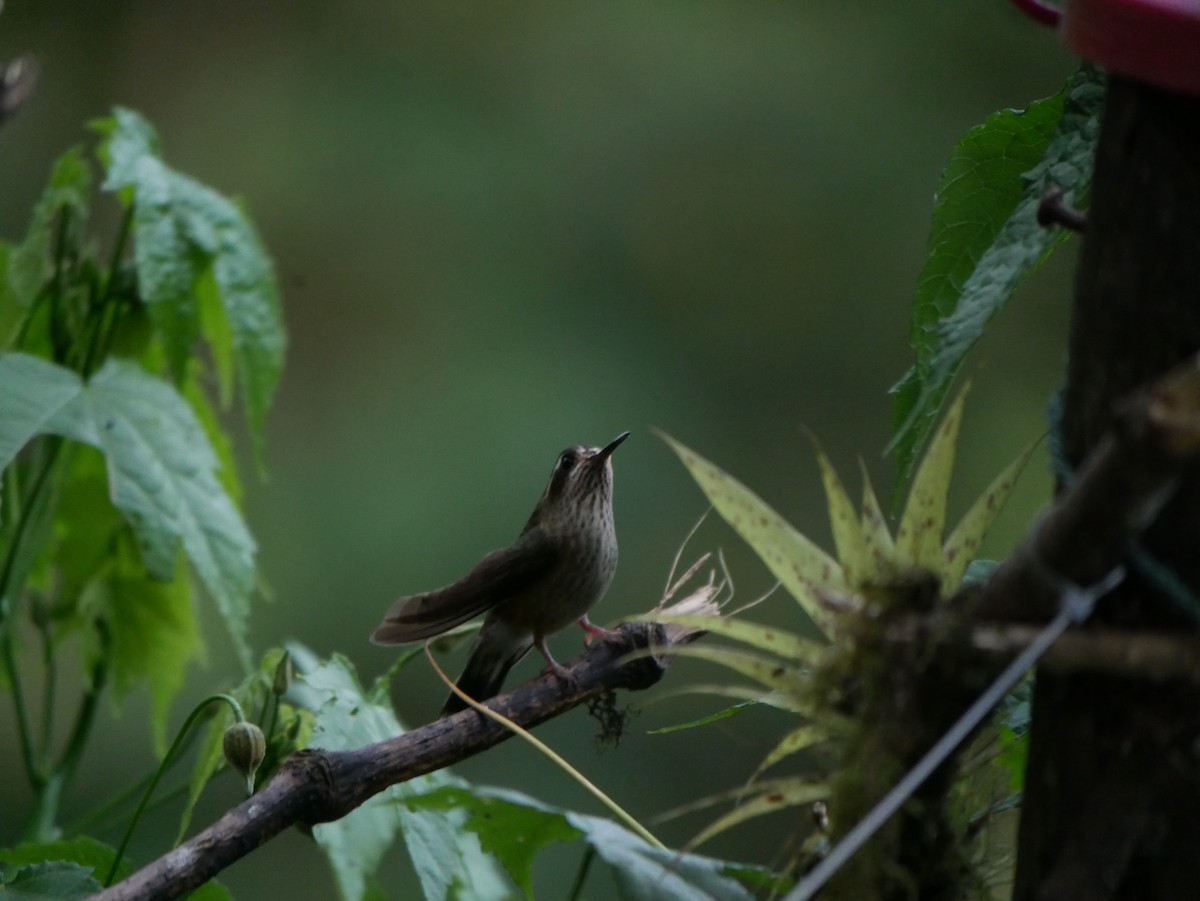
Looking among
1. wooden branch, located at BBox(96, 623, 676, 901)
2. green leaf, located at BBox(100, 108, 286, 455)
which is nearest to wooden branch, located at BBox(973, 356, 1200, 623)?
wooden branch, located at BBox(96, 623, 676, 901)

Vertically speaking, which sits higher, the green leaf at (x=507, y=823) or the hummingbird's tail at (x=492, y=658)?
the green leaf at (x=507, y=823)

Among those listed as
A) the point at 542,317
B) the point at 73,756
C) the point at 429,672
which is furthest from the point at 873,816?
the point at 542,317

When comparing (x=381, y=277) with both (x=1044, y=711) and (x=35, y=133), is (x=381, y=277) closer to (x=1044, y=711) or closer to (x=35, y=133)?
(x=35, y=133)

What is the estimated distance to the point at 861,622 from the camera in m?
0.68

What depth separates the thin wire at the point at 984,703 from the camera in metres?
0.58

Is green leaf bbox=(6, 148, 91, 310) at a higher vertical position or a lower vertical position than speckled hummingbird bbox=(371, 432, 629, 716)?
higher

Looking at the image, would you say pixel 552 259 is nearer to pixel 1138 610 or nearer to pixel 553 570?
pixel 553 570

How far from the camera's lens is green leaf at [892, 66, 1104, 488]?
80 cm

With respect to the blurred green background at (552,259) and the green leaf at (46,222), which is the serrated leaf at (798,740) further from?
the blurred green background at (552,259)

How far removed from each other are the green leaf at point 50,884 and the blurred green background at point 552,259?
10.3 ft

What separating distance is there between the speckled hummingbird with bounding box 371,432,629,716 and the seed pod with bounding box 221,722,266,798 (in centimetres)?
39

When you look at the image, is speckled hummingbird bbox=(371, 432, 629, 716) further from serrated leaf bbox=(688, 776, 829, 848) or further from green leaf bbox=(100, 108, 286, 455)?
serrated leaf bbox=(688, 776, 829, 848)

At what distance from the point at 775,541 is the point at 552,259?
4.31m

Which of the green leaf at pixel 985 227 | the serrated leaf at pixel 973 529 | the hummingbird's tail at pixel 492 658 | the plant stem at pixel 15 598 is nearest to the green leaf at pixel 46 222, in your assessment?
the plant stem at pixel 15 598
